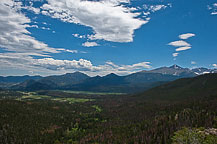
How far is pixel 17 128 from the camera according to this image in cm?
18425

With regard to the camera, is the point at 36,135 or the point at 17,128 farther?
the point at 17,128

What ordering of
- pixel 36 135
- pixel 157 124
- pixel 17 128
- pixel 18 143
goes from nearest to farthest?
1. pixel 18 143
2. pixel 36 135
3. pixel 17 128
4. pixel 157 124

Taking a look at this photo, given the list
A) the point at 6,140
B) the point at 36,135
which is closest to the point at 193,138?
the point at 36,135

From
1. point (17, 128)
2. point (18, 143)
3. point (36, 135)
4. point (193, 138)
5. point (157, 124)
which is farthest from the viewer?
point (157, 124)

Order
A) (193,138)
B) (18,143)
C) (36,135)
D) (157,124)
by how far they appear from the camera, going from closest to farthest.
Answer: (193,138) < (18,143) < (36,135) < (157,124)

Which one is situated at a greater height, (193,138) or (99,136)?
(193,138)

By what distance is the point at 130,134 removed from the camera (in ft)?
587

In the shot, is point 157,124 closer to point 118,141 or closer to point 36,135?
point 118,141

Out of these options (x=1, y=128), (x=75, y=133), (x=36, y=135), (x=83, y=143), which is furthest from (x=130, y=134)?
(x=1, y=128)

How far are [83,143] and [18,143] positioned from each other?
224 ft

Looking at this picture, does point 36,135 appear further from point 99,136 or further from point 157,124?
point 157,124

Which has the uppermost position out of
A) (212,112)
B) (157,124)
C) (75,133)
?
(212,112)

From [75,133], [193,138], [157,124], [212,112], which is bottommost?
[75,133]

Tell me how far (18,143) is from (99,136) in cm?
8856
